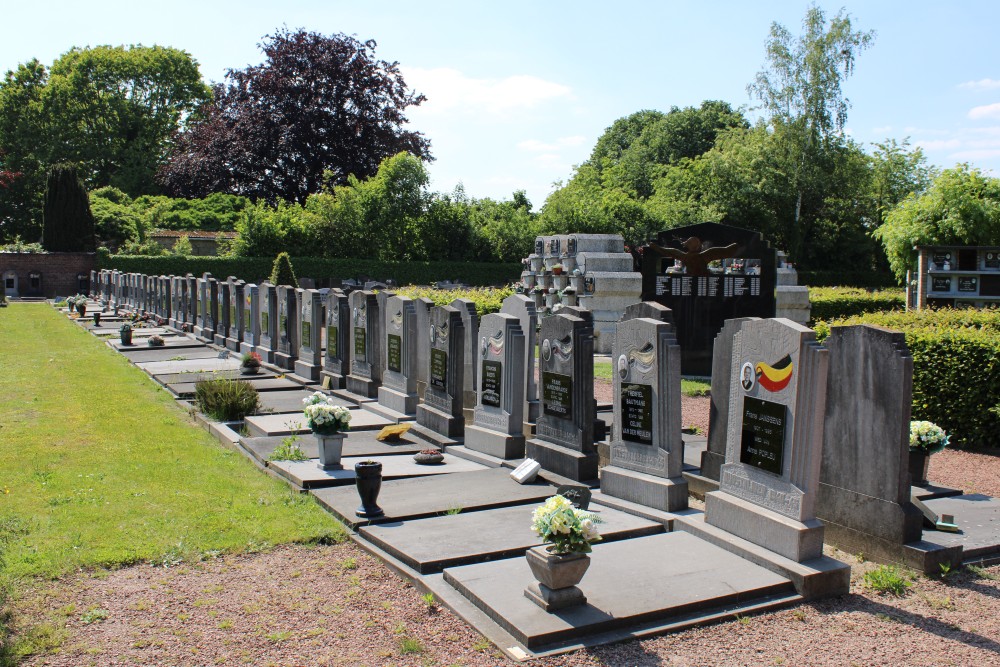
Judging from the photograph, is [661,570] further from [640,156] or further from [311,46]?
[640,156]

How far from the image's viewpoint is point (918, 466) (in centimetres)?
888

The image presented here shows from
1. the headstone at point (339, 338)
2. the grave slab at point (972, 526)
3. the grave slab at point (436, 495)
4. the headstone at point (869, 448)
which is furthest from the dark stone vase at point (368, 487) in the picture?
the headstone at point (339, 338)

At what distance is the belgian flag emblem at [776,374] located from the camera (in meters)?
6.51

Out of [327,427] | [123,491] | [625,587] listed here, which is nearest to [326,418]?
[327,427]

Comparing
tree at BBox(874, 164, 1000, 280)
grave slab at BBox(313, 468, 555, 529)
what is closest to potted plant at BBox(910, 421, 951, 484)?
grave slab at BBox(313, 468, 555, 529)

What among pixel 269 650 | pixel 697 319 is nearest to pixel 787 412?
pixel 269 650

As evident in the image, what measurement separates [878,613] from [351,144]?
48.0 meters

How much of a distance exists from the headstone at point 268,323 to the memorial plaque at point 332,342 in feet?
10.2

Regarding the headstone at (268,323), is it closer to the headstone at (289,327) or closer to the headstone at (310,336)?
the headstone at (289,327)

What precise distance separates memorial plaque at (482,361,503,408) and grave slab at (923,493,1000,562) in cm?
475

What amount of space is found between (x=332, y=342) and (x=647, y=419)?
354 inches

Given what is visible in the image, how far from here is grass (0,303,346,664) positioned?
22.3 feet

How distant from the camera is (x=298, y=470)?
9.30 metres

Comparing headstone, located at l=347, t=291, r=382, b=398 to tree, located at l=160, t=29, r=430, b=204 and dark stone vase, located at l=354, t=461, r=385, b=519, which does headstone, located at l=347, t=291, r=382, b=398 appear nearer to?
dark stone vase, located at l=354, t=461, r=385, b=519
